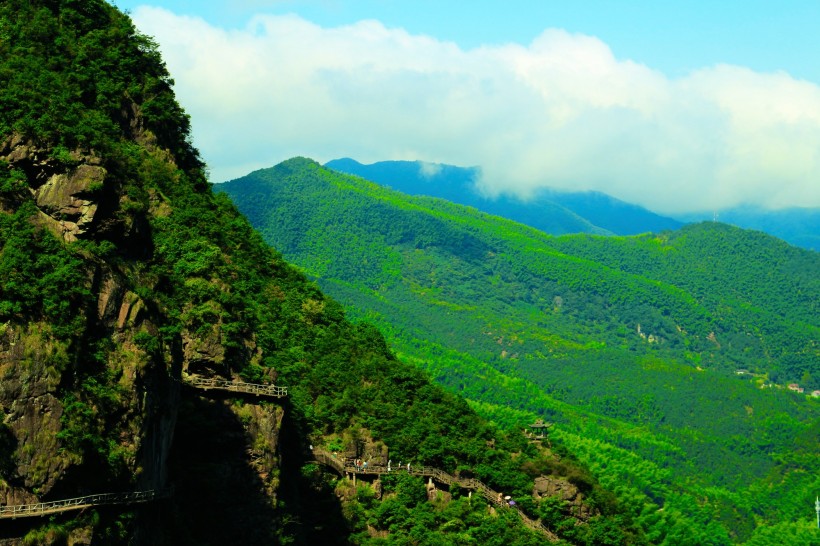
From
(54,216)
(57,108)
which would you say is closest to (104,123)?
(57,108)

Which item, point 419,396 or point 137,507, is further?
point 419,396

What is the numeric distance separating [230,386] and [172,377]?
14.5 m

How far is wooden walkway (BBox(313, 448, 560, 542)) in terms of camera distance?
3581 inches

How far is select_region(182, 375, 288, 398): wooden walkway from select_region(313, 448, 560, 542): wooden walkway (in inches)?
524

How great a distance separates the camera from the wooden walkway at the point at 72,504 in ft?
160

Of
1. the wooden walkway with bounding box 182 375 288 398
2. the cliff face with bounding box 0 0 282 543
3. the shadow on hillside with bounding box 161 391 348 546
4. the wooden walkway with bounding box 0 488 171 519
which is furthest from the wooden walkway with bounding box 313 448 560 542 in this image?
the wooden walkway with bounding box 0 488 171 519

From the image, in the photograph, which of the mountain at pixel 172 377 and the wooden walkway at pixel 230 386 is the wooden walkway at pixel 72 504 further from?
the wooden walkway at pixel 230 386

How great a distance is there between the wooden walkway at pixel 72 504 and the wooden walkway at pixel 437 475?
35347mm

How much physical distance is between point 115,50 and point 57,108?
3386cm

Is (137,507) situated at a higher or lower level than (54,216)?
lower

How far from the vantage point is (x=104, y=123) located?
7931 cm

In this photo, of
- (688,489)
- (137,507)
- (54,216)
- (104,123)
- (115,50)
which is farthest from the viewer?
(688,489)

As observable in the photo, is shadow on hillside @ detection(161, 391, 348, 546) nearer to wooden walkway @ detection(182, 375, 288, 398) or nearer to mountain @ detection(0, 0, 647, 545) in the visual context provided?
mountain @ detection(0, 0, 647, 545)

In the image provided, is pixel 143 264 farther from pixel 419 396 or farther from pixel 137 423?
pixel 419 396
